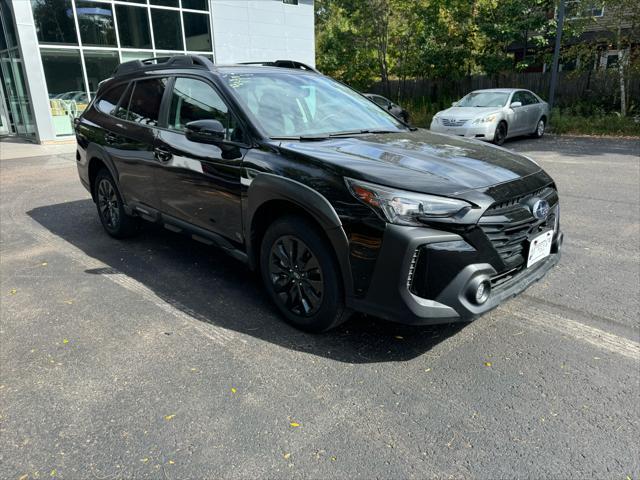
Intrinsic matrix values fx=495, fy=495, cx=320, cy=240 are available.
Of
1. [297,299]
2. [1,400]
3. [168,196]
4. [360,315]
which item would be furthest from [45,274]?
[360,315]

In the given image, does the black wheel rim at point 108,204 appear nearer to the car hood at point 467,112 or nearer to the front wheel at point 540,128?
the car hood at point 467,112

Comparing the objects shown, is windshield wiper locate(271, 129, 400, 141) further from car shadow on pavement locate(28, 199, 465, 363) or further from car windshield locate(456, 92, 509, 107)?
car windshield locate(456, 92, 509, 107)

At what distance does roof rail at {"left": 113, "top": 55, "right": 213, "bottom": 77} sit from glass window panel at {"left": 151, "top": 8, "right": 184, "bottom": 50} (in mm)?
13671

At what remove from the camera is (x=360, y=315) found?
3.66 meters

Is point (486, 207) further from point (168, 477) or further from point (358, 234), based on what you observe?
point (168, 477)

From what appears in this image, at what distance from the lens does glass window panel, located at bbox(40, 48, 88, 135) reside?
15509 mm

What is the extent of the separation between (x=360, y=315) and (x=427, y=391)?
990 millimetres

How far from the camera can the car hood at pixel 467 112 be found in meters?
12.6

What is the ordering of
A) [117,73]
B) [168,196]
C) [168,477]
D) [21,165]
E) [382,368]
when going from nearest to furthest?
1. [168,477]
2. [382,368]
3. [168,196]
4. [117,73]
5. [21,165]

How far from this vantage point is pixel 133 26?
16906 millimetres

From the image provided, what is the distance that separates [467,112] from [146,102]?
33.3ft

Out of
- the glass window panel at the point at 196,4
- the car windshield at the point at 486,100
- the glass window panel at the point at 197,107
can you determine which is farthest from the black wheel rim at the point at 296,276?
the glass window panel at the point at 196,4

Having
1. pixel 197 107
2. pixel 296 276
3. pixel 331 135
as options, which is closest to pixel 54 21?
pixel 197 107

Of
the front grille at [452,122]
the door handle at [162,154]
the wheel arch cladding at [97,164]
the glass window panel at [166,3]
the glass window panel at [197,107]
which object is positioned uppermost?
the glass window panel at [166,3]
